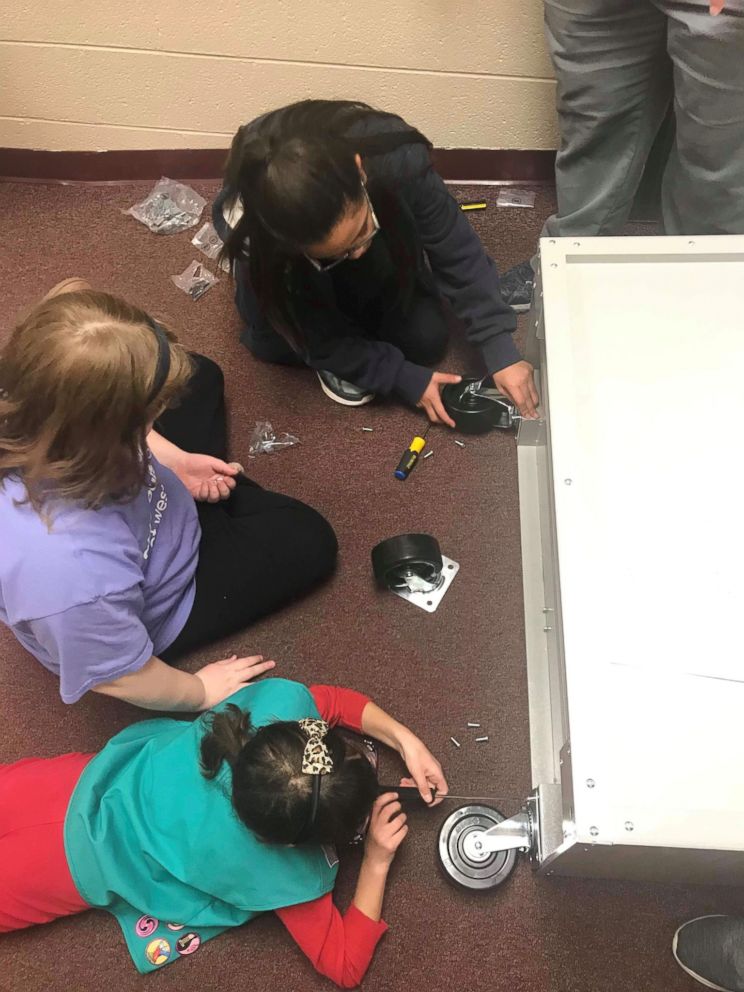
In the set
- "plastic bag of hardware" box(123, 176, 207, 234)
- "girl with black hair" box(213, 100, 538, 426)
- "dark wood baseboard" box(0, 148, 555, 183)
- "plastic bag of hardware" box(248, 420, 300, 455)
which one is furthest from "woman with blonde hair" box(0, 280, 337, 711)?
"dark wood baseboard" box(0, 148, 555, 183)

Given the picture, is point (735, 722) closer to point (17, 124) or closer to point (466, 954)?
point (466, 954)

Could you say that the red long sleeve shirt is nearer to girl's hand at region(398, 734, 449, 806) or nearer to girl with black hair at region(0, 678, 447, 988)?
girl with black hair at region(0, 678, 447, 988)

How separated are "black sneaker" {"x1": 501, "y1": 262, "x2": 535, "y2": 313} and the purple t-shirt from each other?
0.73 metres

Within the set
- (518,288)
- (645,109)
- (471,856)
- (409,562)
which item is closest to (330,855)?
(471,856)

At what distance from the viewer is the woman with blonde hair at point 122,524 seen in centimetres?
73

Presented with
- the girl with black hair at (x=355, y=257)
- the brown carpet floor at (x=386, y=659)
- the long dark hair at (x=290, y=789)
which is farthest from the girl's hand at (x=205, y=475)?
the long dark hair at (x=290, y=789)

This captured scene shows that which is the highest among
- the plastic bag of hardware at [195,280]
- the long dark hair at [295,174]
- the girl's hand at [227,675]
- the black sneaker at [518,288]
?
the long dark hair at [295,174]

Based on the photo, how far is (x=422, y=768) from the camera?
41.1 inches

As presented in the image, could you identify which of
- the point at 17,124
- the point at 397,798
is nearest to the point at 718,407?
the point at 397,798

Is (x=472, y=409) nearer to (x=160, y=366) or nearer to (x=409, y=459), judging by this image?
(x=409, y=459)

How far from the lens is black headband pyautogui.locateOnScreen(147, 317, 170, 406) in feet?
2.50

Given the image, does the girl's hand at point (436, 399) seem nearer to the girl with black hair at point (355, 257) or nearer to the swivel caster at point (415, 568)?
the girl with black hair at point (355, 257)

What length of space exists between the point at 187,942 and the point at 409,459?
29.5 inches

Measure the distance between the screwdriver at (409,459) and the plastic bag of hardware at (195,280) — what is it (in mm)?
514
